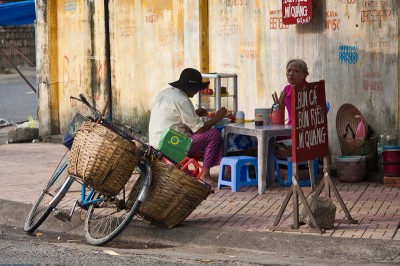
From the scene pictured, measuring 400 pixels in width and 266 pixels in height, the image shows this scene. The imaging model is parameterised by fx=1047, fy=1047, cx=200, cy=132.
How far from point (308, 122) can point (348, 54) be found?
9.49 ft

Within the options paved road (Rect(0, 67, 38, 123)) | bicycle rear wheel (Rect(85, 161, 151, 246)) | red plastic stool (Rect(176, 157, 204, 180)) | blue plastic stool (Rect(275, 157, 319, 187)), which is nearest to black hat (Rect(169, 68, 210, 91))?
red plastic stool (Rect(176, 157, 204, 180))

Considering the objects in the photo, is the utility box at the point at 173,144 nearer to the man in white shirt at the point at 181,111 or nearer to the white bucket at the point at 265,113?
the man in white shirt at the point at 181,111

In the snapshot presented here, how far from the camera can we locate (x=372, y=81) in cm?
1173

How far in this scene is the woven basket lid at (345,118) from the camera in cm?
1195

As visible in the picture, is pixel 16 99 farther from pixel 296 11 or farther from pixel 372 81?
pixel 372 81

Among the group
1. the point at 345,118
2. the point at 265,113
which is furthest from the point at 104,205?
the point at 345,118

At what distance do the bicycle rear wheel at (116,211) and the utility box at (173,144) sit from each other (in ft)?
0.92

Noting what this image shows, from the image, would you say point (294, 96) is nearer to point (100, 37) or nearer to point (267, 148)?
point (267, 148)

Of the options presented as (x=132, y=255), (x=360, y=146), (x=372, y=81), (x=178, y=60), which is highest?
(x=178, y=60)

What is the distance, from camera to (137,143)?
9.05m

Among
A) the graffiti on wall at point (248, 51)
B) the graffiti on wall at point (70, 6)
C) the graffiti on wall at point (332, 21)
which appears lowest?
the graffiti on wall at point (248, 51)

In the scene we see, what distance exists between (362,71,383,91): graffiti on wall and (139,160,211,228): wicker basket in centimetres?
315

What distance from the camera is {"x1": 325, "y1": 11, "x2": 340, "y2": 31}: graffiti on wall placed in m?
12.1

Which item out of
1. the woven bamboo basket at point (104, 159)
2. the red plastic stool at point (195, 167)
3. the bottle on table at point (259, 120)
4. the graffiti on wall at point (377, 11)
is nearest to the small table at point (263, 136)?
the bottle on table at point (259, 120)
